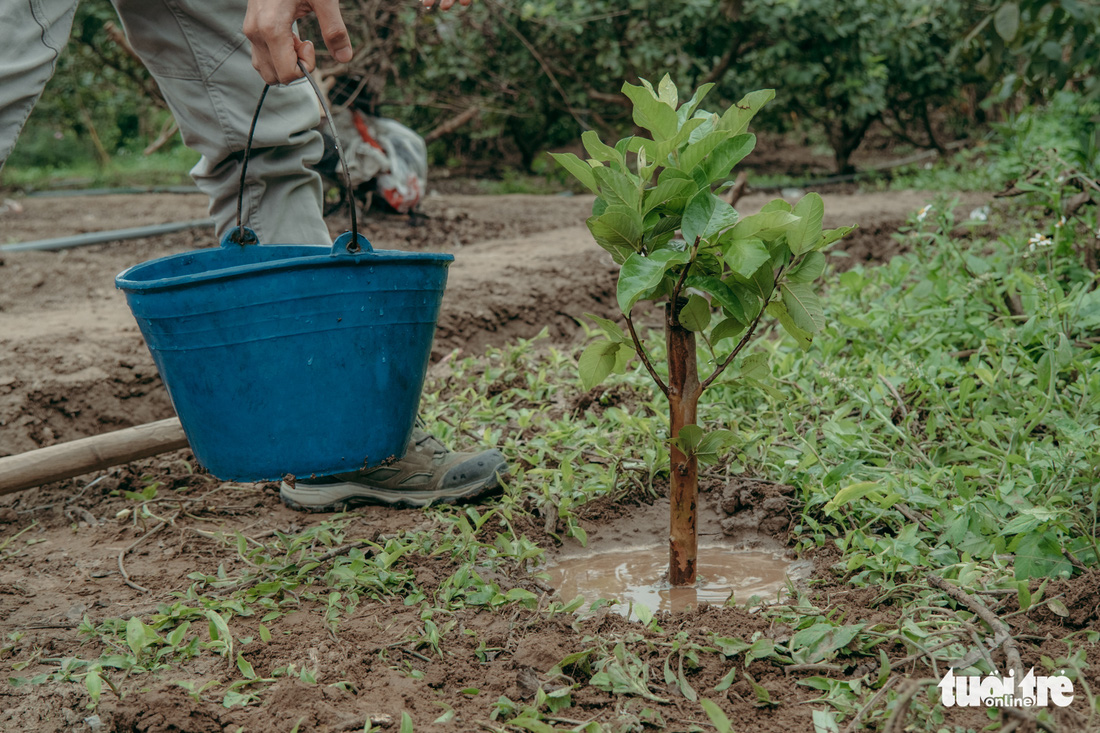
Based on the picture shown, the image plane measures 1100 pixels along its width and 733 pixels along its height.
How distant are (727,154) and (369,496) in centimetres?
127

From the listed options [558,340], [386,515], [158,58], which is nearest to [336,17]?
[158,58]

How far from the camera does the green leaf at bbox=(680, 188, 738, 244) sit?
1.41m

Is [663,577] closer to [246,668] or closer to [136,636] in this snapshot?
[246,668]

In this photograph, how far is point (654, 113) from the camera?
1470mm

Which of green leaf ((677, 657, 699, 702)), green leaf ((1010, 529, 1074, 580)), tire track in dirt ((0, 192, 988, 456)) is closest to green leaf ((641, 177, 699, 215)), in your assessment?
green leaf ((677, 657, 699, 702))

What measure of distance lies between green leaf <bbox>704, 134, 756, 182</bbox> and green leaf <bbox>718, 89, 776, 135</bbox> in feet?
0.09

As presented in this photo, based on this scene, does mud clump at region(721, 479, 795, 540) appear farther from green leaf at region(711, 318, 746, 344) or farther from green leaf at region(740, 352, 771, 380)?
green leaf at region(711, 318, 746, 344)

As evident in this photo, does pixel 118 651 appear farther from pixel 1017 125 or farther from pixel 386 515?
pixel 1017 125

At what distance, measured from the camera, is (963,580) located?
5.09 feet

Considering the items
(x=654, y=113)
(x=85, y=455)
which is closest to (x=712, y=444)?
(x=654, y=113)

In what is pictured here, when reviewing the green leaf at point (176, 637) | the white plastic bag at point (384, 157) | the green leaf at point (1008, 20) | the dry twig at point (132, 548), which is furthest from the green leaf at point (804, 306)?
the white plastic bag at point (384, 157)

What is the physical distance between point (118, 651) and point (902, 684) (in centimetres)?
131

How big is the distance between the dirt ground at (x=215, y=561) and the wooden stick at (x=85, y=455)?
18 centimetres

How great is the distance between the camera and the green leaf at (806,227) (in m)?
1.42
